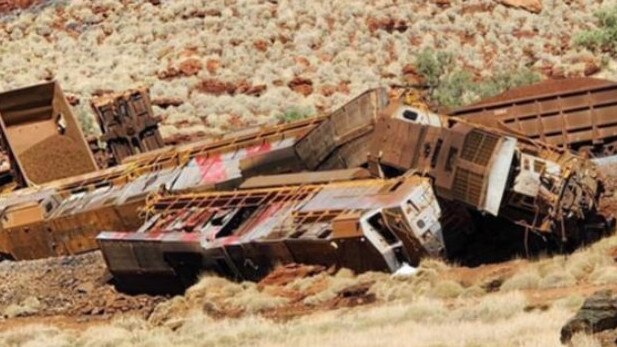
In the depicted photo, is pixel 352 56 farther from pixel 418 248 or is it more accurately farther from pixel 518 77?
pixel 418 248

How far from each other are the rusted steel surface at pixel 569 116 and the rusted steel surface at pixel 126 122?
12.4 metres

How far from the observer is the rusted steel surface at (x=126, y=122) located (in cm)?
4334

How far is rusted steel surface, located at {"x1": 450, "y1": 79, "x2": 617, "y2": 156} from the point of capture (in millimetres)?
35219

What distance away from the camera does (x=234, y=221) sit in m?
31.2

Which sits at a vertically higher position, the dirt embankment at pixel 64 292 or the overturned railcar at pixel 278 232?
the overturned railcar at pixel 278 232

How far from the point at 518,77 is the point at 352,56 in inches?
396

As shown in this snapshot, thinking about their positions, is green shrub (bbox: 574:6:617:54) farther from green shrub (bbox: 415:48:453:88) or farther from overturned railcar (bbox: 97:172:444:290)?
overturned railcar (bbox: 97:172:444:290)

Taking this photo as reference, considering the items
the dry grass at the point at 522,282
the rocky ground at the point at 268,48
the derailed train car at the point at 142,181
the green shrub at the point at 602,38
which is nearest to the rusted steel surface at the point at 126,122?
the derailed train car at the point at 142,181

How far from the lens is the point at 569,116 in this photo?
35375 mm

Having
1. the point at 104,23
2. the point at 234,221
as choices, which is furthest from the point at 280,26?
the point at 234,221

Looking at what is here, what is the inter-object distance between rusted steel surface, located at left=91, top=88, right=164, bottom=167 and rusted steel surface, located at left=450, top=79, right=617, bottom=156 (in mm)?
12397

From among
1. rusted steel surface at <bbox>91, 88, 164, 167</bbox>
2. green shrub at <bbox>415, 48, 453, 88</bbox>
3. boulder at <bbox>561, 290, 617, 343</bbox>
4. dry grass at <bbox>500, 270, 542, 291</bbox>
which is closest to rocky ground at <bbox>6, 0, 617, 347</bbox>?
dry grass at <bbox>500, 270, 542, 291</bbox>

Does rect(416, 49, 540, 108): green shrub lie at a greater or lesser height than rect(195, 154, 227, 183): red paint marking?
lesser

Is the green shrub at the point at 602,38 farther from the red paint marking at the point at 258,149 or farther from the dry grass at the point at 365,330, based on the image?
the dry grass at the point at 365,330
